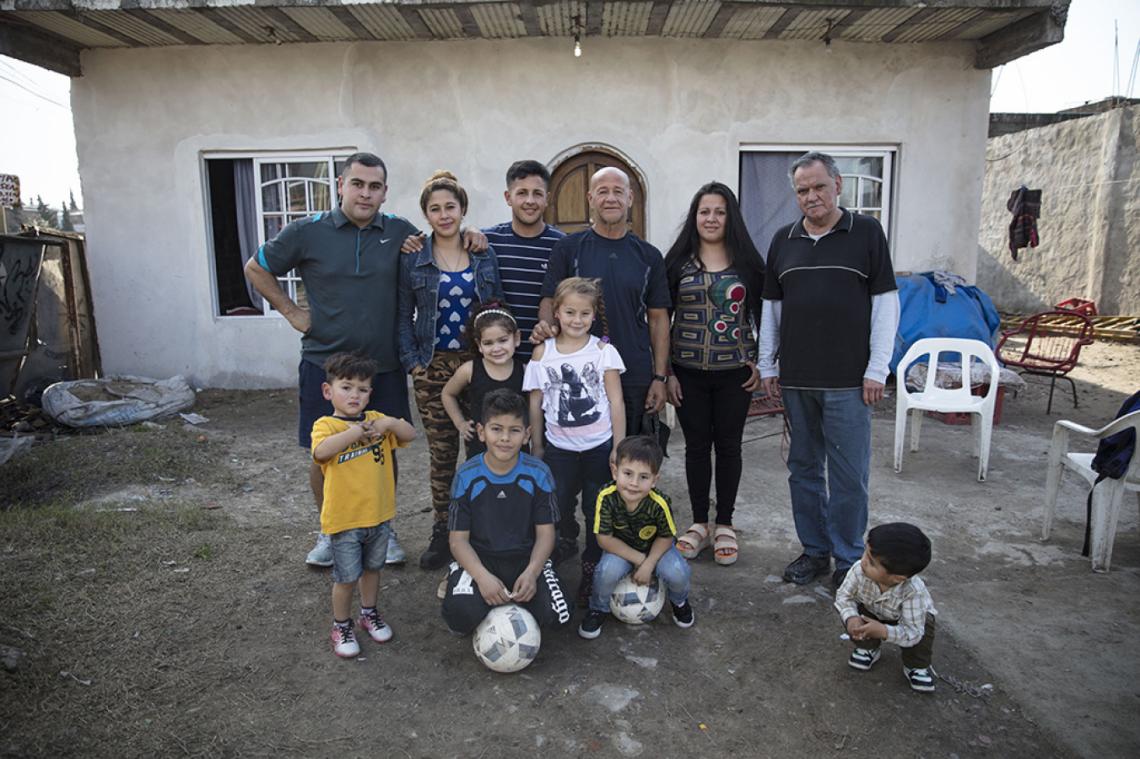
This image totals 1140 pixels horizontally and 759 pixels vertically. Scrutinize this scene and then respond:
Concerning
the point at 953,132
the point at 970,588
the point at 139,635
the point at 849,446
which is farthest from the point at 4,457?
the point at 953,132

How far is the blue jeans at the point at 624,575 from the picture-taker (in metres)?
2.77

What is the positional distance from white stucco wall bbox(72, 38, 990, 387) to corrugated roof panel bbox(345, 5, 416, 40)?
0.58ft

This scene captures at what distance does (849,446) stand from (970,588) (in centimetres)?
92

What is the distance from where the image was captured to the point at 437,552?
3389 mm

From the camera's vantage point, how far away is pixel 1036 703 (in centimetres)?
235

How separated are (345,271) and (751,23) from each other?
4.90m

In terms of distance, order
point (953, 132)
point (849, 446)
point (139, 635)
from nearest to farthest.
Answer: point (139, 635) → point (849, 446) → point (953, 132)

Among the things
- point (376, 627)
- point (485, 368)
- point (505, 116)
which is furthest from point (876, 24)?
point (376, 627)

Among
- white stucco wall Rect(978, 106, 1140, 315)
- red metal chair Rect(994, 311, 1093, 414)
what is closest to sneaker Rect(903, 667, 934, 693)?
red metal chair Rect(994, 311, 1093, 414)

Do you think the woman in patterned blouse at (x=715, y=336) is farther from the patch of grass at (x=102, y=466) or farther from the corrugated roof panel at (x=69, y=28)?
the corrugated roof panel at (x=69, y=28)

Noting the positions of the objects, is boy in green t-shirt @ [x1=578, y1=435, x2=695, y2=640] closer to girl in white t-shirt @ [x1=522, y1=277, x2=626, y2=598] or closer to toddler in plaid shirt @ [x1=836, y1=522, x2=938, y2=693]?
girl in white t-shirt @ [x1=522, y1=277, x2=626, y2=598]

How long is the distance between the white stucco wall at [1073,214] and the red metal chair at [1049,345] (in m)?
1.18

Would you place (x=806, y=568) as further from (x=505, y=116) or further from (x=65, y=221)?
(x=65, y=221)

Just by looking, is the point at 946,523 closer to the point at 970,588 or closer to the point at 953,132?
the point at 970,588
